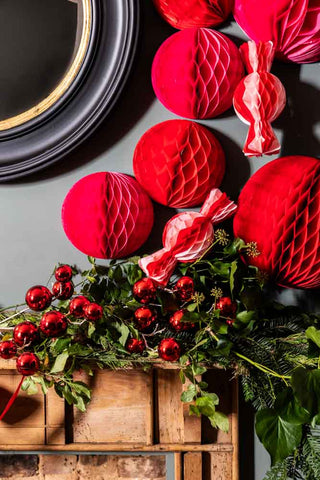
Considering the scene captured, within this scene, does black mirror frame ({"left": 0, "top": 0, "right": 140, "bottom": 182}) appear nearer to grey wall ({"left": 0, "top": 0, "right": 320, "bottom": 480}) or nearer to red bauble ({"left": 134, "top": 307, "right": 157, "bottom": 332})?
grey wall ({"left": 0, "top": 0, "right": 320, "bottom": 480})

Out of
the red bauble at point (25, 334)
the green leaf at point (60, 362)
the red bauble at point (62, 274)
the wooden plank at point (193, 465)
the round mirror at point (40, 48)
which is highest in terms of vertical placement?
the round mirror at point (40, 48)

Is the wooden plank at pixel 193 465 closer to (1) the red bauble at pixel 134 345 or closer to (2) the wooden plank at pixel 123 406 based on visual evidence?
(2) the wooden plank at pixel 123 406

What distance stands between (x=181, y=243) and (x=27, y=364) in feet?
1.16

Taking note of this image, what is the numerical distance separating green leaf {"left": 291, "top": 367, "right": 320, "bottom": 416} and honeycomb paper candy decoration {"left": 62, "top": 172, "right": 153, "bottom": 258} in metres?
0.41

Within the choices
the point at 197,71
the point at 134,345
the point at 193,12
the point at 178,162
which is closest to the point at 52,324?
the point at 134,345

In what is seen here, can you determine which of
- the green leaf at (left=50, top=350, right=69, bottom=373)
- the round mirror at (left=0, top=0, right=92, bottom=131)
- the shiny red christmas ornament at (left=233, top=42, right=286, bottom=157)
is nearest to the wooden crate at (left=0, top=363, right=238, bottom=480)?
the green leaf at (left=50, top=350, right=69, bottom=373)

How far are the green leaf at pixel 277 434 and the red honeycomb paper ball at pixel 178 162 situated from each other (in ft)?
1.46

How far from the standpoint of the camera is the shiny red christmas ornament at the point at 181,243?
0.89 m

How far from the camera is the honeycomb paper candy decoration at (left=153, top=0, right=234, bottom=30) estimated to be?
0.95 meters

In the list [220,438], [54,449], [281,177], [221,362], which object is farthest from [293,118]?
[54,449]

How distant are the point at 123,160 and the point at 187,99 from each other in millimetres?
197

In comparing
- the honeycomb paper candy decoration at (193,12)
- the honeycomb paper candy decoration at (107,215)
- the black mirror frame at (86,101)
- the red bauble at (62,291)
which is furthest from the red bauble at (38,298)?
the honeycomb paper candy decoration at (193,12)

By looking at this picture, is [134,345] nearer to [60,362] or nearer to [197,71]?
[60,362]

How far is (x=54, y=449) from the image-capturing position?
38.9 inches
